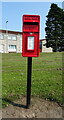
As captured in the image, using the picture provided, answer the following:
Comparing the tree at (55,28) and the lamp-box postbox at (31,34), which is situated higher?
the tree at (55,28)

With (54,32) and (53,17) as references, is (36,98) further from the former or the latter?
(53,17)

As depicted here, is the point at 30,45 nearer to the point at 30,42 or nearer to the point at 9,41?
the point at 30,42

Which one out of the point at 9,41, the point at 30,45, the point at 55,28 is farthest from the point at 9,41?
the point at 30,45

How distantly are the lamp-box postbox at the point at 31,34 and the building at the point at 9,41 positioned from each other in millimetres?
40620

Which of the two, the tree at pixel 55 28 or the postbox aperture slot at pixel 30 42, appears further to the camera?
the tree at pixel 55 28

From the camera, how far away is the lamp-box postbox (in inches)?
114

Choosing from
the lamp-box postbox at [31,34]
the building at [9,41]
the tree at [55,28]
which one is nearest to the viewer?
the lamp-box postbox at [31,34]

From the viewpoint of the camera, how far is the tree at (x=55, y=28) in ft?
122

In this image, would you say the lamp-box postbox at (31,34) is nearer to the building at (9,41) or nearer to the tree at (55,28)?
the tree at (55,28)

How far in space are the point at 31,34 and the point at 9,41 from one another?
43.7 m

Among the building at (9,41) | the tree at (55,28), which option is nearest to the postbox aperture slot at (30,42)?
the tree at (55,28)

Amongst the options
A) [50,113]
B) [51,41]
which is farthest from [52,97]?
[51,41]

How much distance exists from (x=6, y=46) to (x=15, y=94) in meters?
41.6

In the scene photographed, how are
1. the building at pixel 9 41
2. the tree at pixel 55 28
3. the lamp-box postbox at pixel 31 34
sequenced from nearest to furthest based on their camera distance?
the lamp-box postbox at pixel 31 34
the tree at pixel 55 28
the building at pixel 9 41
